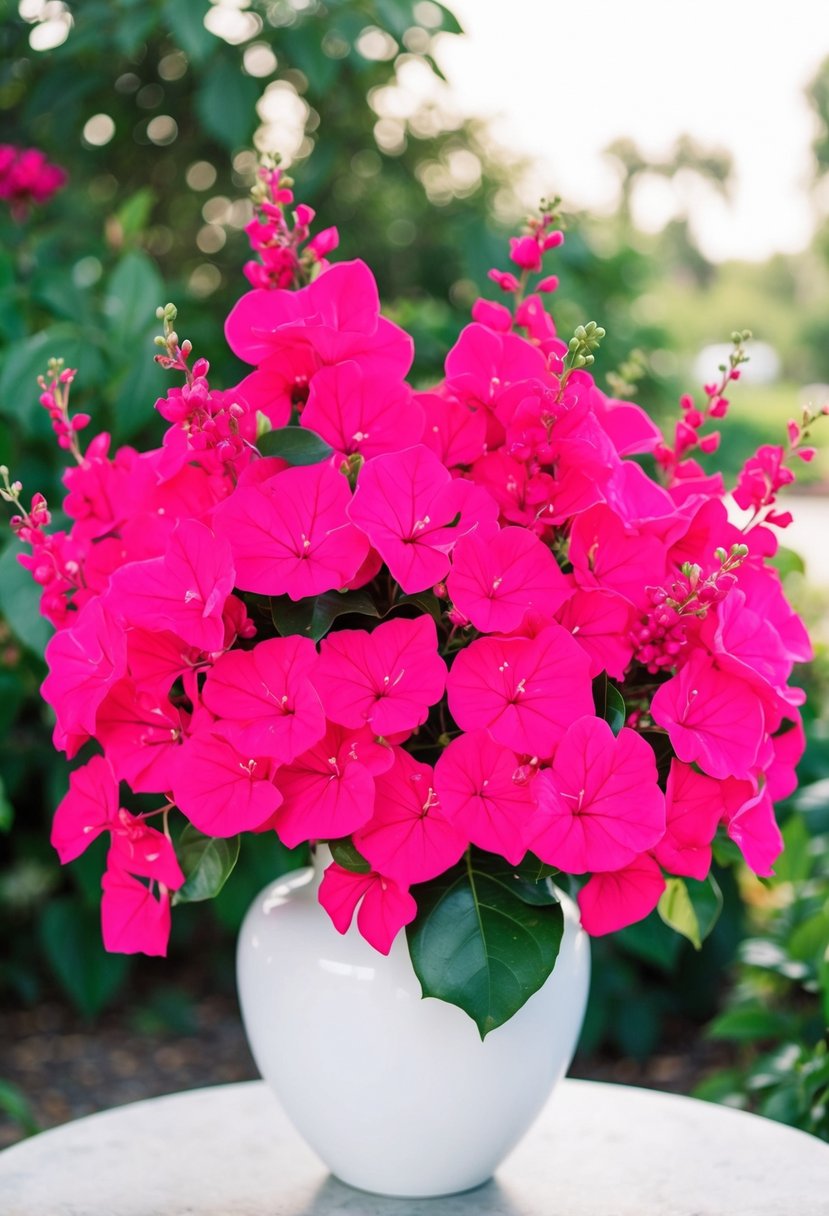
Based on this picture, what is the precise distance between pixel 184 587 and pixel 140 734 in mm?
114

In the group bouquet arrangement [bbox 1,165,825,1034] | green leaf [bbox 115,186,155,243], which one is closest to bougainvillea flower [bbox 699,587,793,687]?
bouquet arrangement [bbox 1,165,825,1034]

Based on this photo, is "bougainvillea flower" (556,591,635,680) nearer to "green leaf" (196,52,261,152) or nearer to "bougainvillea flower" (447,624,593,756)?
"bougainvillea flower" (447,624,593,756)

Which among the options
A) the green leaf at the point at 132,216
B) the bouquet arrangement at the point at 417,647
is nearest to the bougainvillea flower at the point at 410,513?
the bouquet arrangement at the point at 417,647

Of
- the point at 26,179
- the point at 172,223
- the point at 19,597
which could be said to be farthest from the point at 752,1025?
the point at 172,223

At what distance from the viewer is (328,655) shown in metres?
0.76

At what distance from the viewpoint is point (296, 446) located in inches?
31.5

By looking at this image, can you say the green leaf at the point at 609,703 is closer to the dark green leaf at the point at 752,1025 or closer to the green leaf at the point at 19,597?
the green leaf at the point at 19,597

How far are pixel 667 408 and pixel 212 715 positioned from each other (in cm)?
188

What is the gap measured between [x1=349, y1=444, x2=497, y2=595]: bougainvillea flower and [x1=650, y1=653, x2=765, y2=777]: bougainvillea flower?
15cm

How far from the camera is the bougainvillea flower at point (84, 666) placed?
2.56 ft

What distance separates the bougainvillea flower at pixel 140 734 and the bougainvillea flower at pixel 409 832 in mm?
131

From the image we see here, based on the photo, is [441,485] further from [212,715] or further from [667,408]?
[667,408]

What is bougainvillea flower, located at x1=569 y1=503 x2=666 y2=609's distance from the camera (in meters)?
0.80

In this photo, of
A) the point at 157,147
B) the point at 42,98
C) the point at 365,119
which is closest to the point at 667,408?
the point at 365,119
